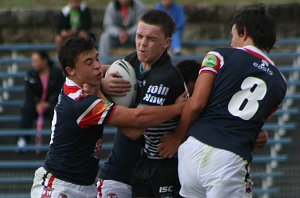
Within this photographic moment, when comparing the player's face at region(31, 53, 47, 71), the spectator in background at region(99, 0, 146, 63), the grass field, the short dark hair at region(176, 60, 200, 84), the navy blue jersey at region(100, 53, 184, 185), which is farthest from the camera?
the grass field

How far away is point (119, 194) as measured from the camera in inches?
272

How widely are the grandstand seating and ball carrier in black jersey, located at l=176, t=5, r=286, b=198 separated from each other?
5.22m

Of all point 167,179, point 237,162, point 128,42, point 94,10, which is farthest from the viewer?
point 94,10

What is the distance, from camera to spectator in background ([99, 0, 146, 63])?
11789mm

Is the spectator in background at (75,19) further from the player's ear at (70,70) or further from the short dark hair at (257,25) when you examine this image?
the short dark hair at (257,25)

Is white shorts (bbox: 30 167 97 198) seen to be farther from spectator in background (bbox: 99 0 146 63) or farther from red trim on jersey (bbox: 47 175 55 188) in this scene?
spectator in background (bbox: 99 0 146 63)

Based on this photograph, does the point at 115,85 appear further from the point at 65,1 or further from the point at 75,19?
the point at 65,1

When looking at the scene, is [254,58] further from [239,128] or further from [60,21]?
[60,21]

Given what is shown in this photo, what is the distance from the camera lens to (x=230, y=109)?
6219 mm

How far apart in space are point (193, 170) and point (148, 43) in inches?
36.9

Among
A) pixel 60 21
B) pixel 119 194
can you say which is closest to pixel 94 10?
pixel 60 21

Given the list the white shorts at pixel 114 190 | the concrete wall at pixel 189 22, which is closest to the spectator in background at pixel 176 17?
the concrete wall at pixel 189 22

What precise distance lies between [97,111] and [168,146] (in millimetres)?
613

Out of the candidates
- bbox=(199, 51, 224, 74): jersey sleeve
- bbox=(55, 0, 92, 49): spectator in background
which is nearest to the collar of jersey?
bbox=(199, 51, 224, 74): jersey sleeve
